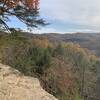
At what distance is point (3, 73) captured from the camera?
19469 mm

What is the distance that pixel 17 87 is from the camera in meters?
19.0

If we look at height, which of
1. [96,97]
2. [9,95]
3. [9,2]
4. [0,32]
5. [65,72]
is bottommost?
[96,97]

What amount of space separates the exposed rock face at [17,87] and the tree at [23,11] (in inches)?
112

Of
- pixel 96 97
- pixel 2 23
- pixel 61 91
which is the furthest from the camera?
pixel 96 97

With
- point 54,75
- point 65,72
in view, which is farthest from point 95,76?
point 54,75

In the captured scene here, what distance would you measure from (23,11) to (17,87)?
173 inches

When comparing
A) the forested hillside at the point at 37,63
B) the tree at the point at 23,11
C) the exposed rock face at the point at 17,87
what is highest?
the tree at the point at 23,11

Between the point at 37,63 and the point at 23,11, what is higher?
the point at 23,11

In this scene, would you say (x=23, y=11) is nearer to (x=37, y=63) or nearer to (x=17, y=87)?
(x=17, y=87)

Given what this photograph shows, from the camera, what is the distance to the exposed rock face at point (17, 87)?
60.4 feet

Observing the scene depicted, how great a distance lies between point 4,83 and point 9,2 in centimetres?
404

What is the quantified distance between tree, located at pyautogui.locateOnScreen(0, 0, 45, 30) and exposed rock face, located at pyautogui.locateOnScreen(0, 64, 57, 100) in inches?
112

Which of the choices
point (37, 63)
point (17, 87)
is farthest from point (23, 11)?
point (37, 63)

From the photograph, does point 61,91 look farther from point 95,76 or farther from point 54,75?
point 95,76
